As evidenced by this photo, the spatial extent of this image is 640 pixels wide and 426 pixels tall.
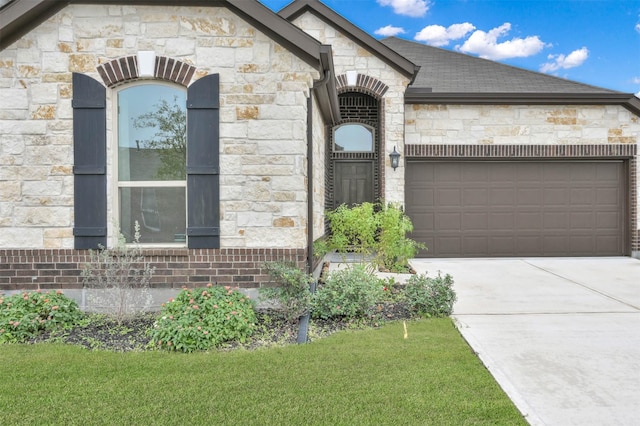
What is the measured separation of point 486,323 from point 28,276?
5620 mm

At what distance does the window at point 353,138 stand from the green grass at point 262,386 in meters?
7.12

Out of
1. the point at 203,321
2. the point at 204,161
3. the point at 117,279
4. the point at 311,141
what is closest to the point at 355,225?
the point at 311,141

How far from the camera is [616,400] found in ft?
10.1

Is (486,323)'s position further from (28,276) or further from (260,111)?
(28,276)

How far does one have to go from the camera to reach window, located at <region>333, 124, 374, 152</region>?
10.8 meters

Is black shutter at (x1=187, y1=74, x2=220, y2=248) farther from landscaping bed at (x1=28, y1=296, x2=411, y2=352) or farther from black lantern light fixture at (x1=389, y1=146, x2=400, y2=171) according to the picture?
black lantern light fixture at (x1=389, y1=146, x2=400, y2=171)

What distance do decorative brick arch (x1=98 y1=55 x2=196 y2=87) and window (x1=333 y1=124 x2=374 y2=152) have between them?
229 inches

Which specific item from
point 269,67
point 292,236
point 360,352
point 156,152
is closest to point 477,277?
point 292,236

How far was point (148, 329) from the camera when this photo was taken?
4566 mm

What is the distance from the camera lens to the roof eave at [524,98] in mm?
9820

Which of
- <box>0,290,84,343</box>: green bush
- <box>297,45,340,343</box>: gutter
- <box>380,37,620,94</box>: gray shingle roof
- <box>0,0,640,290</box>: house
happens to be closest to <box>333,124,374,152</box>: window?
<box>380,37,620,94</box>: gray shingle roof

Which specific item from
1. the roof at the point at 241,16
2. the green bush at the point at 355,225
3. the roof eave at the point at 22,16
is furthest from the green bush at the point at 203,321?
the roof eave at the point at 22,16

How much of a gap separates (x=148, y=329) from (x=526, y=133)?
9.24m

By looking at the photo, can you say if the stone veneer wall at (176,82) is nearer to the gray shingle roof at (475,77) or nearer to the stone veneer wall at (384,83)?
the stone veneer wall at (384,83)
